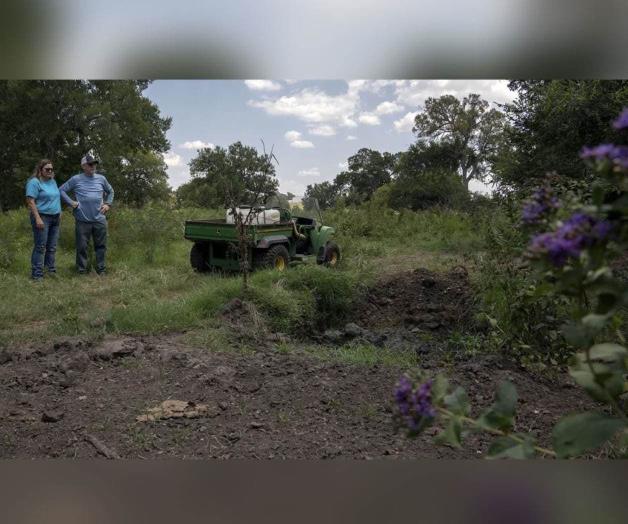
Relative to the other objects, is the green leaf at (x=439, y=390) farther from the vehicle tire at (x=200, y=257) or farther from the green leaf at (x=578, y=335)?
the vehicle tire at (x=200, y=257)

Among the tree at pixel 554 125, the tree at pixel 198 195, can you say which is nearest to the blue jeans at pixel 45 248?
the tree at pixel 198 195

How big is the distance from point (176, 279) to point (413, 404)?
2.59 meters

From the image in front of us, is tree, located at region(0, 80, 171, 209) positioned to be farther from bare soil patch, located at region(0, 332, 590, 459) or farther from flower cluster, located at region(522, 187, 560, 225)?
flower cluster, located at region(522, 187, 560, 225)

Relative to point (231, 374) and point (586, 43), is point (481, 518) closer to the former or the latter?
point (586, 43)

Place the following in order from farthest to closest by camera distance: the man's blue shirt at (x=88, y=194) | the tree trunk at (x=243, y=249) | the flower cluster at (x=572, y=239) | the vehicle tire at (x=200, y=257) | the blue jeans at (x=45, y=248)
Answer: the vehicle tire at (x=200, y=257) < the tree trunk at (x=243, y=249) < the blue jeans at (x=45, y=248) < the man's blue shirt at (x=88, y=194) < the flower cluster at (x=572, y=239)

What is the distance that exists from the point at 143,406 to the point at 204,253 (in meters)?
1.48

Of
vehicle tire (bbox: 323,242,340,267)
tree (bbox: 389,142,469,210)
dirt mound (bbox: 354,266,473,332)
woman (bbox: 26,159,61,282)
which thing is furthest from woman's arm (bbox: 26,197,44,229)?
dirt mound (bbox: 354,266,473,332)

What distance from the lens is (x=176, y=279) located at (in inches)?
126

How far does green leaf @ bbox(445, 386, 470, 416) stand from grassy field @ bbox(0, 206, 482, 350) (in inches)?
85.7

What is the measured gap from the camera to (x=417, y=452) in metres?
1.99

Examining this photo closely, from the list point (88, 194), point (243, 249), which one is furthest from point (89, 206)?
point (243, 249)

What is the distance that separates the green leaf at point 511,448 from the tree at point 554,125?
5.86ft

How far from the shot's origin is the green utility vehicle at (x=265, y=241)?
344 centimetres

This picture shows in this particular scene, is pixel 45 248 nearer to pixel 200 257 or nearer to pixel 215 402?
pixel 200 257
